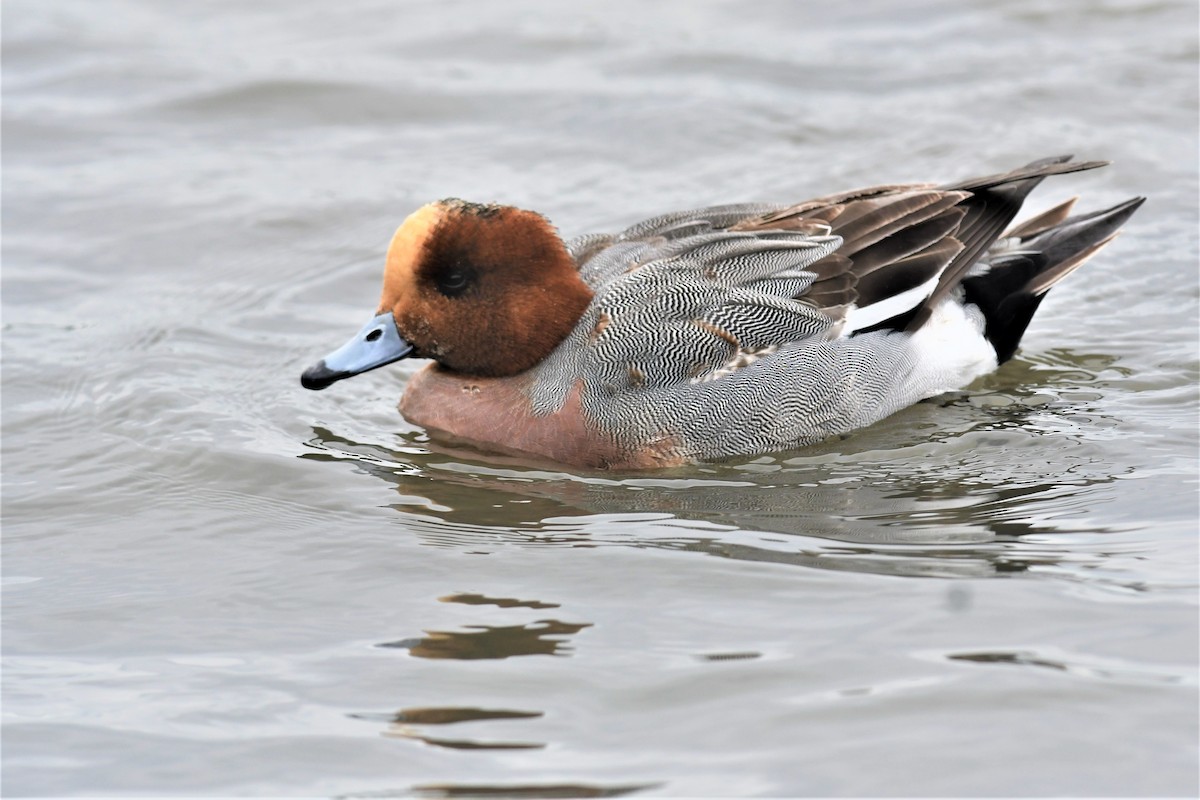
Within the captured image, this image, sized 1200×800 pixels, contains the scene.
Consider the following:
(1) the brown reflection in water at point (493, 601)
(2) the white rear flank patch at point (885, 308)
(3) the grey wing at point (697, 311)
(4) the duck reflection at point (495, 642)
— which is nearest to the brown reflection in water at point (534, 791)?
(4) the duck reflection at point (495, 642)

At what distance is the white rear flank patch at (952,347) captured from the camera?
24.7 ft

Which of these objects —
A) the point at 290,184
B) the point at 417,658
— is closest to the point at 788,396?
the point at 417,658

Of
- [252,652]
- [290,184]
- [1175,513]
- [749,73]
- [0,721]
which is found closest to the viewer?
[0,721]

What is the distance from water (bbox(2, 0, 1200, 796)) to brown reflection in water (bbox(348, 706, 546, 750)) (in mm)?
14

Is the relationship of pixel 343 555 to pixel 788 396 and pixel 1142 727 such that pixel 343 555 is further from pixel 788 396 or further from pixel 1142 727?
pixel 1142 727

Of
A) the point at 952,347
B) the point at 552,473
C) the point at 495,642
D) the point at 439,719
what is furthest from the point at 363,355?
the point at 952,347

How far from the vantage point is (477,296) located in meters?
7.22

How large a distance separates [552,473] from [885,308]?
173cm

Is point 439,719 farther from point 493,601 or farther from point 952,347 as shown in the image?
point 952,347

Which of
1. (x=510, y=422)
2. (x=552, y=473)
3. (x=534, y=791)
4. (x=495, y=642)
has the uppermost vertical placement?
(x=510, y=422)

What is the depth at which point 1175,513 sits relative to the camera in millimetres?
6090

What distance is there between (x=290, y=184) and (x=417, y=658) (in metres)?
5.83

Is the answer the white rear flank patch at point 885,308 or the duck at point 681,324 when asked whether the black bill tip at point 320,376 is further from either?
the white rear flank patch at point 885,308

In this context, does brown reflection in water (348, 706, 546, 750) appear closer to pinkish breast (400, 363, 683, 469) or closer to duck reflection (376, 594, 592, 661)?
duck reflection (376, 594, 592, 661)
